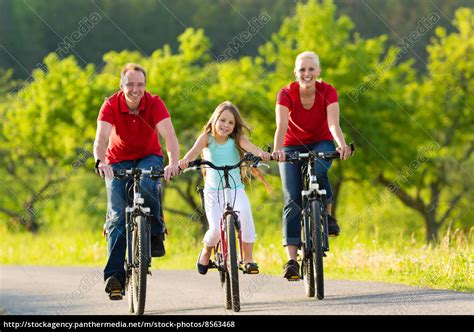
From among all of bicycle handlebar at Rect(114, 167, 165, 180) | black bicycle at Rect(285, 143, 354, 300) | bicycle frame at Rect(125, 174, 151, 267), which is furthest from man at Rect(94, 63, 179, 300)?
black bicycle at Rect(285, 143, 354, 300)

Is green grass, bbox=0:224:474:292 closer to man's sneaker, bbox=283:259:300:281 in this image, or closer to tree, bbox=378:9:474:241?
man's sneaker, bbox=283:259:300:281

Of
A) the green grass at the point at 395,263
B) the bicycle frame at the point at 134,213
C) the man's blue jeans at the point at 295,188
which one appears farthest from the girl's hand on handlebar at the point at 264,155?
the green grass at the point at 395,263

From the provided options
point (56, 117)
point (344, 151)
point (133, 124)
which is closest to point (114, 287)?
point (133, 124)

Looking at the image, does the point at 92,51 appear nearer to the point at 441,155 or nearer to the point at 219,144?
the point at 441,155

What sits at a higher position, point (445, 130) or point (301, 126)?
point (445, 130)

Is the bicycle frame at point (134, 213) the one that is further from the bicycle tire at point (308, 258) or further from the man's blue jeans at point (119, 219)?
the bicycle tire at point (308, 258)

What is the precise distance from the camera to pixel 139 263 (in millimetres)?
7457

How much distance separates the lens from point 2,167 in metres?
51.6

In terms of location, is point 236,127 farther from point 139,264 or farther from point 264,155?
point 139,264

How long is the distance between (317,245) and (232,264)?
972mm

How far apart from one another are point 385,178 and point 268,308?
1434 inches

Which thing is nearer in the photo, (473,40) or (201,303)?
(201,303)
